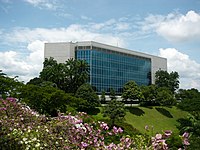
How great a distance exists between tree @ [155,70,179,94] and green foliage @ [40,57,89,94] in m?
24.1

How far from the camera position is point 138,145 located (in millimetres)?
5699

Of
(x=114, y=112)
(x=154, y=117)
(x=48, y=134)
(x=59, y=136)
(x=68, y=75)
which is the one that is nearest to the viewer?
(x=48, y=134)

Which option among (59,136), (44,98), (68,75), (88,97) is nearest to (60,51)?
(68,75)

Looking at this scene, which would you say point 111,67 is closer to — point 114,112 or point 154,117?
point 154,117

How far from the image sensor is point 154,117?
138 ft

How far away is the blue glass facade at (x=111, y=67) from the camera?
54116mm

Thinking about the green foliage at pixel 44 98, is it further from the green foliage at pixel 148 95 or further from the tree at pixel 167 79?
the tree at pixel 167 79

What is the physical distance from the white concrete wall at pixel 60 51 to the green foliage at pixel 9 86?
112 feet

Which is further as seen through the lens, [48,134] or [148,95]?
[148,95]

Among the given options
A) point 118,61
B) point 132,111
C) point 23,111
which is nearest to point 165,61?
point 118,61

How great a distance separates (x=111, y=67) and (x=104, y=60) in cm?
254

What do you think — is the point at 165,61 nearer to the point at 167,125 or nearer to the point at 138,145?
the point at 167,125

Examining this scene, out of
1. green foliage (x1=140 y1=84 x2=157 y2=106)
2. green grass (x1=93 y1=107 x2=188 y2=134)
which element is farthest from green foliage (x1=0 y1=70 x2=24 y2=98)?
green foliage (x1=140 y1=84 x2=157 y2=106)

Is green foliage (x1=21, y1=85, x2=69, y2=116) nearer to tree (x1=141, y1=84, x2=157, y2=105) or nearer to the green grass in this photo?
the green grass
